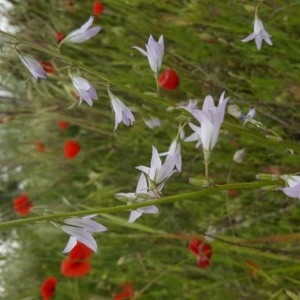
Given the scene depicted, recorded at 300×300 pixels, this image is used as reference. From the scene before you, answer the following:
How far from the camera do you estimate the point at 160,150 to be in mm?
1637

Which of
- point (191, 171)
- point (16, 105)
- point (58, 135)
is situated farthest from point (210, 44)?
point (58, 135)

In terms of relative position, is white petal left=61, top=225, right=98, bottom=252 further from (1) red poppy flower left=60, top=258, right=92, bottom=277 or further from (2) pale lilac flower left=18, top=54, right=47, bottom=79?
(1) red poppy flower left=60, top=258, right=92, bottom=277

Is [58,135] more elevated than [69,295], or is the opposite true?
[58,135]

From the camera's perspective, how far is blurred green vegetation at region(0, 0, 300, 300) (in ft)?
4.29

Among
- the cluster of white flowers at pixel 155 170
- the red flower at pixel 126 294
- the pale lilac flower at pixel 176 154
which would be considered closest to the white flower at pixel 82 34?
the cluster of white flowers at pixel 155 170

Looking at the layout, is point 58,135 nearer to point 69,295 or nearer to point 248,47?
point 69,295

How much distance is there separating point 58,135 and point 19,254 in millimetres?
366

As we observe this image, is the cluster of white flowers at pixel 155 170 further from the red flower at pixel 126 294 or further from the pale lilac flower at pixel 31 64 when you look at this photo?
the red flower at pixel 126 294

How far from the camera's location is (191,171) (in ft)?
5.24

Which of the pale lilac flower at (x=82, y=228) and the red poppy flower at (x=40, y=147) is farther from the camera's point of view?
the red poppy flower at (x=40, y=147)

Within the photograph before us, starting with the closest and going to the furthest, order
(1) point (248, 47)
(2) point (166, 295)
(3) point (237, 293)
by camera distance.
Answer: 1. (1) point (248, 47)
2. (3) point (237, 293)
3. (2) point (166, 295)

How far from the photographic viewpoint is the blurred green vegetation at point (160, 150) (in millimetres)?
1308

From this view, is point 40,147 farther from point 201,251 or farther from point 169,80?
point 201,251

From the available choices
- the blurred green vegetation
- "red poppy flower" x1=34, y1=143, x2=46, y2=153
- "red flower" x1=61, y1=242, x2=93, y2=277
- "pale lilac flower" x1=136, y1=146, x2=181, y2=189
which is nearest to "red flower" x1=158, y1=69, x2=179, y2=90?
the blurred green vegetation
